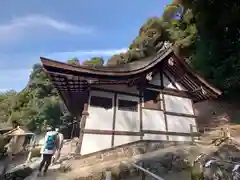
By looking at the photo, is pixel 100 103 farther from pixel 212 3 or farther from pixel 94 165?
pixel 212 3

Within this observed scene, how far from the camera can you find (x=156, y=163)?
6.39 m

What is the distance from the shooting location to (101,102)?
8719 mm

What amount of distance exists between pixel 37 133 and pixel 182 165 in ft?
68.8

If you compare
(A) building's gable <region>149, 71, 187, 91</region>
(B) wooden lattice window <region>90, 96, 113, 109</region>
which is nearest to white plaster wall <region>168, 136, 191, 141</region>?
(A) building's gable <region>149, 71, 187, 91</region>

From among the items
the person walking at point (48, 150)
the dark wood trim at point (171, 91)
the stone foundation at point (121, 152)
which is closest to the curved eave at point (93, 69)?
the dark wood trim at point (171, 91)

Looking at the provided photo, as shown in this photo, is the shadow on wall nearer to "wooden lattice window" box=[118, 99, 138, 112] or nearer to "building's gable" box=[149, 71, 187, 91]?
"building's gable" box=[149, 71, 187, 91]

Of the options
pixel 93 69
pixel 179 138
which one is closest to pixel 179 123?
pixel 179 138

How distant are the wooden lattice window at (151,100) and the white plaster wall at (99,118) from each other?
2.00 m

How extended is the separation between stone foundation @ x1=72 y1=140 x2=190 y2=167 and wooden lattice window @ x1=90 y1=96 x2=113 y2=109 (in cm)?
201

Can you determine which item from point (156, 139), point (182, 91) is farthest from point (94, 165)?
point (182, 91)

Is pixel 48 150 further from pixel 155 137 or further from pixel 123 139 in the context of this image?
pixel 155 137

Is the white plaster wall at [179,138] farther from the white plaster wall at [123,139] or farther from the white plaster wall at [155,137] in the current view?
the white plaster wall at [123,139]

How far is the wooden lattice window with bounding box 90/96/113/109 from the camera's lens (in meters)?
8.54

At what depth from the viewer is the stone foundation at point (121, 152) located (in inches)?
287
